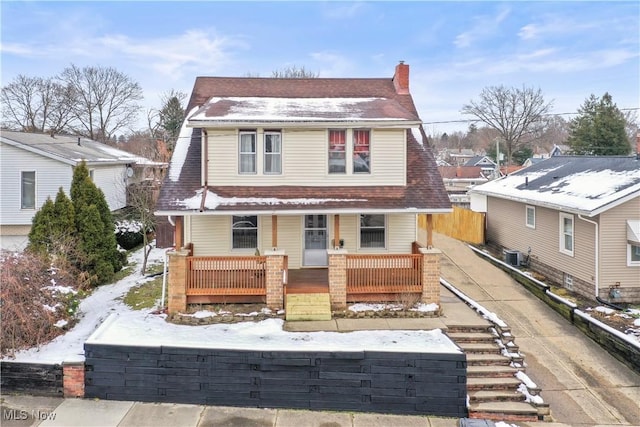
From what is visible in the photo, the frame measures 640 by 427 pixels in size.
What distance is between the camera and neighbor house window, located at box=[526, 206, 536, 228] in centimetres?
1745

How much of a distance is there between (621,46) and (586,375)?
1887 cm

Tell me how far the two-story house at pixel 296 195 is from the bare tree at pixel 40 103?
36.9 meters

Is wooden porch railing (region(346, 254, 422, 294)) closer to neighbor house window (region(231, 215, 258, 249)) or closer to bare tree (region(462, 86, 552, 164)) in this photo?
neighbor house window (region(231, 215, 258, 249))

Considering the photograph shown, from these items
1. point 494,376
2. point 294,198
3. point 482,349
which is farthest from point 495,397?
point 294,198

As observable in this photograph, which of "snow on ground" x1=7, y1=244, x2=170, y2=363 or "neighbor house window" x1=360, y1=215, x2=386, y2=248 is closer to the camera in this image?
"snow on ground" x1=7, y1=244, x2=170, y2=363

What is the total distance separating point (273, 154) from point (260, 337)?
203 inches

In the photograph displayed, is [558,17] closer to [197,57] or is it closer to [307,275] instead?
[307,275]

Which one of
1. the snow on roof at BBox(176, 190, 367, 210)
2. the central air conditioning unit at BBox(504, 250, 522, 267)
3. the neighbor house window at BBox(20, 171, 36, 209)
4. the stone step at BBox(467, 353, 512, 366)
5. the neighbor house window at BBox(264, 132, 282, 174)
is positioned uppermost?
the neighbor house window at BBox(264, 132, 282, 174)

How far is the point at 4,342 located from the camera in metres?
8.61

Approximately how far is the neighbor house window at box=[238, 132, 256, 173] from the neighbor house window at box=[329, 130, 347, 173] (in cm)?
211

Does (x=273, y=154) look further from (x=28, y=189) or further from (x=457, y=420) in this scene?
(x=28, y=189)

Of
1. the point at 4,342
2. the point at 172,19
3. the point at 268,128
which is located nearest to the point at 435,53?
the point at 172,19

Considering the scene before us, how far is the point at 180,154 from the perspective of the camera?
1327cm
